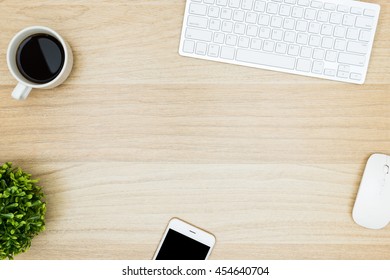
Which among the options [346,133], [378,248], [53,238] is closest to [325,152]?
[346,133]

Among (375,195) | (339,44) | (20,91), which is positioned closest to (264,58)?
(339,44)

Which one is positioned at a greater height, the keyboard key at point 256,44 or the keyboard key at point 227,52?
the keyboard key at point 256,44

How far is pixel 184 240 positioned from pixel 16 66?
15.7 inches

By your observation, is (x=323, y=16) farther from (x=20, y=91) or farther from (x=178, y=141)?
(x=20, y=91)

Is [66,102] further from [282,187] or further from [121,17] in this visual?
[282,187]

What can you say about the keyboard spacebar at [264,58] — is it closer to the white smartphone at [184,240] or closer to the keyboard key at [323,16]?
the keyboard key at [323,16]

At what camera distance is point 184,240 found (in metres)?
0.77

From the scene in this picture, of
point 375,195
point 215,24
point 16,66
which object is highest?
point 215,24

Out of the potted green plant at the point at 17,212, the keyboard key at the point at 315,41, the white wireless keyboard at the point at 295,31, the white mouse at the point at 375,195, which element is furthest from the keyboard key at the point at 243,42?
the potted green plant at the point at 17,212

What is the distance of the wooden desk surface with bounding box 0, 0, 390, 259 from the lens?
2.48ft

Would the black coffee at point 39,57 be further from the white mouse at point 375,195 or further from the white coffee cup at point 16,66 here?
the white mouse at point 375,195

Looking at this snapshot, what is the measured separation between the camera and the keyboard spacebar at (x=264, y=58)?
75 cm

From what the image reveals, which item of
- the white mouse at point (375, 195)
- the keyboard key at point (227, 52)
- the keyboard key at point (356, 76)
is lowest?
the white mouse at point (375, 195)

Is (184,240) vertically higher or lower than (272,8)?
lower
